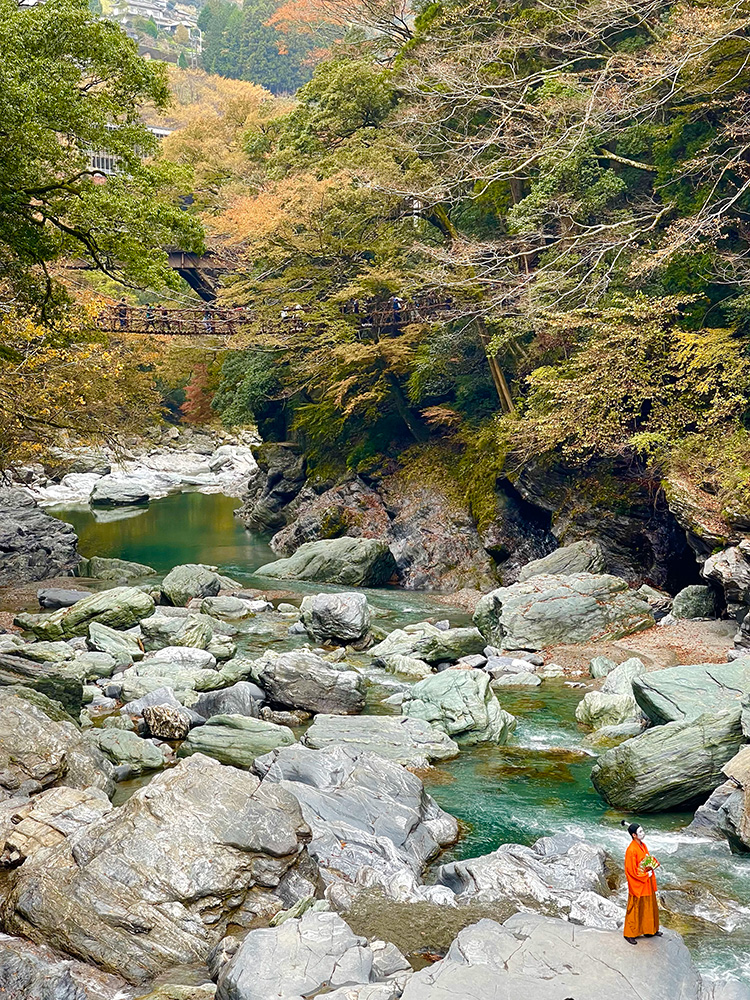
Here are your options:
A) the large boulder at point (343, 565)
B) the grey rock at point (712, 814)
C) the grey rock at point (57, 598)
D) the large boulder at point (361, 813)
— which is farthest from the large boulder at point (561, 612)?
the grey rock at point (57, 598)

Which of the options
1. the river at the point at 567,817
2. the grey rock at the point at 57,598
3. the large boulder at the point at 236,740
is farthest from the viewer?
the grey rock at the point at 57,598

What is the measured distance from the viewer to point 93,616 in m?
19.0

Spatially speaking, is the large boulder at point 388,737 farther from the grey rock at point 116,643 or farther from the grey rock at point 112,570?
the grey rock at point 112,570

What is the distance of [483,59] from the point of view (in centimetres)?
2380

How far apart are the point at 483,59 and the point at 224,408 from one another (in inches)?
598

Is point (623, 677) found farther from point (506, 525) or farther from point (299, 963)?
point (506, 525)

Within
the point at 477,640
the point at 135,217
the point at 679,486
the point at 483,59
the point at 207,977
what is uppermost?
the point at 483,59

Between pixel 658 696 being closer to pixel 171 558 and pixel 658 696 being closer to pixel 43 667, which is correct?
pixel 43 667

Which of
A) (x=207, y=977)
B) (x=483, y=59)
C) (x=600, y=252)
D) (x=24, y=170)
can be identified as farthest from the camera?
(x=483, y=59)

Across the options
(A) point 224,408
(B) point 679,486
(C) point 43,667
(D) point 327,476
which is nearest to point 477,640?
(B) point 679,486

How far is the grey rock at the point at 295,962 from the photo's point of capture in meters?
6.45

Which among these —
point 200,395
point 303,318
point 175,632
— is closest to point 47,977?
point 175,632

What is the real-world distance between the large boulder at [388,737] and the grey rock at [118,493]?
3360 centimetres

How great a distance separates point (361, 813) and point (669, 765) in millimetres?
3674
